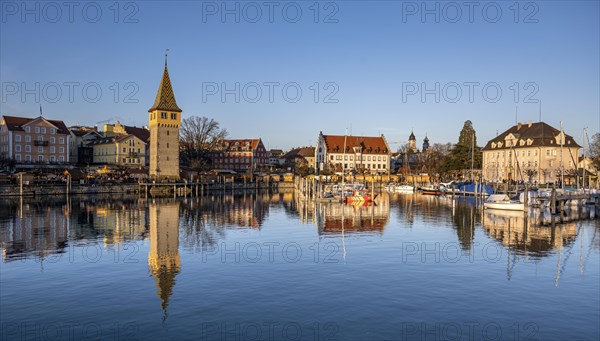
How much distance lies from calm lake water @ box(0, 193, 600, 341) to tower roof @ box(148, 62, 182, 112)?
143 feet

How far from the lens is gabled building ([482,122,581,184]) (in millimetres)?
80438

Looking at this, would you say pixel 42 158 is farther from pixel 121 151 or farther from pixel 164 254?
pixel 164 254

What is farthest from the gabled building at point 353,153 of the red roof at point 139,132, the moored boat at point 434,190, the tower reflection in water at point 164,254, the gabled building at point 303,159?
the tower reflection in water at point 164,254

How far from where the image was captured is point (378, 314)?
15242 mm

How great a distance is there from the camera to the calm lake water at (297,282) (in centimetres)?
1405

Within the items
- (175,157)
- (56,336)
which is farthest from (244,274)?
(175,157)

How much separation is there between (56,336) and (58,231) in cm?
2187

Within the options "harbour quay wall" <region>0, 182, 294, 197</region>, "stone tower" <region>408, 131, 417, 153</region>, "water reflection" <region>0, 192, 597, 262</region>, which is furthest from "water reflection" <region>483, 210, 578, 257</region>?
"stone tower" <region>408, 131, 417, 153</region>

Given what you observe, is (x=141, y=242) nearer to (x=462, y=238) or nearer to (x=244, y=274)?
(x=244, y=274)

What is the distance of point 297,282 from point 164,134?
6327cm

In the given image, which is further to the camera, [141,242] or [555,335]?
[141,242]

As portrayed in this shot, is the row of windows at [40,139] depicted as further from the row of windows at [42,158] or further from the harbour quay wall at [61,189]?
the harbour quay wall at [61,189]

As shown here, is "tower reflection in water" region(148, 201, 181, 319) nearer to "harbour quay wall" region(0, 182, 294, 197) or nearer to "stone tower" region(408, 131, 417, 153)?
"harbour quay wall" region(0, 182, 294, 197)

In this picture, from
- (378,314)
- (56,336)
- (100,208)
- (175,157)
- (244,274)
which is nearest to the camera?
(56,336)
